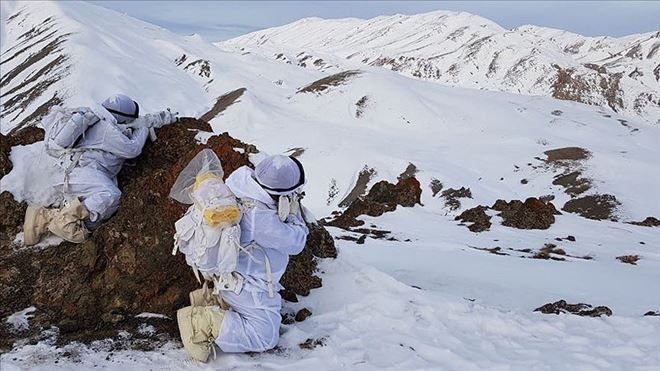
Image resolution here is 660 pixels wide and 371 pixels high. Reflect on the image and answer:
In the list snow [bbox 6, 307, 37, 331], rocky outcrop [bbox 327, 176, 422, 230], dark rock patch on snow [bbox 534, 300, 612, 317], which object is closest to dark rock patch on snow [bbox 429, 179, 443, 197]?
rocky outcrop [bbox 327, 176, 422, 230]

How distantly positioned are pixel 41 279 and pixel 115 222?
36.8 inches

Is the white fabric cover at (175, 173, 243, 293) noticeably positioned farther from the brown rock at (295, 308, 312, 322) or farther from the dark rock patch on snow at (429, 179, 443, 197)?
the dark rock patch on snow at (429, 179, 443, 197)

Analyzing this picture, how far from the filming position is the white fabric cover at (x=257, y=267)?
471 centimetres

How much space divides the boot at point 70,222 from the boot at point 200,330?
6.28ft

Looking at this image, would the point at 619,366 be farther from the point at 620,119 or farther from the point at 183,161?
the point at 620,119

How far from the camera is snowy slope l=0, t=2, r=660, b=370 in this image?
17.5 feet

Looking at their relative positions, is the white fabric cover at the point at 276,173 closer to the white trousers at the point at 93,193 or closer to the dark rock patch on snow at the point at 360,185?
the white trousers at the point at 93,193

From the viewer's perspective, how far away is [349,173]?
43281 mm

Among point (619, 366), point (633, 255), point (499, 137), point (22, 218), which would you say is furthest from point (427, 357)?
point (499, 137)

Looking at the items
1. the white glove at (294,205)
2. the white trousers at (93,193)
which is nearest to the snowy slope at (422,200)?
the white trousers at (93,193)

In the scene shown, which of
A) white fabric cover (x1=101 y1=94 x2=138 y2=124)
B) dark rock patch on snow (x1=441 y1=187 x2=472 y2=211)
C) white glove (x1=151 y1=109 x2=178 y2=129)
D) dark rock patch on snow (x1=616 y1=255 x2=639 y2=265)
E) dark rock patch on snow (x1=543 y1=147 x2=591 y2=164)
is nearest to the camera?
white fabric cover (x1=101 y1=94 x2=138 y2=124)

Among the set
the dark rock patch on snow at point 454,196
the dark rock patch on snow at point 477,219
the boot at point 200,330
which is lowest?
the dark rock patch on snow at point 454,196

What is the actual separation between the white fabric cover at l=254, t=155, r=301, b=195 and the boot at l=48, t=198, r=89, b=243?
2422 mm

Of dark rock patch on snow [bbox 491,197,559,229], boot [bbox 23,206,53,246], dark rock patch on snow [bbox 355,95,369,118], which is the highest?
boot [bbox 23,206,53,246]
